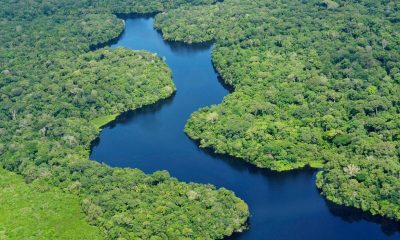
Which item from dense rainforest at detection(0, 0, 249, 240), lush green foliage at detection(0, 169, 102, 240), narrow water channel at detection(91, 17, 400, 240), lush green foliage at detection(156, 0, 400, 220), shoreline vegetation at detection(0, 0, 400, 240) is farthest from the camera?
lush green foliage at detection(156, 0, 400, 220)

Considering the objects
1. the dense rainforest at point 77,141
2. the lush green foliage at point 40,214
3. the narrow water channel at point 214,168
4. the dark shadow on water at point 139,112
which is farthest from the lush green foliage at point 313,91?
the lush green foliage at point 40,214

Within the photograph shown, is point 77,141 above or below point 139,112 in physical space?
above

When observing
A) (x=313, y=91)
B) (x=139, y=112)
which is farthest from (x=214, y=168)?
(x=313, y=91)

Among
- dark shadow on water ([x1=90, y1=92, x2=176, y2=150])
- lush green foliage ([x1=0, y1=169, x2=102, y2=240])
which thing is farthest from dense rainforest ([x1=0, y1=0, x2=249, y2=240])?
dark shadow on water ([x1=90, y1=92, x2=176, y2=150])

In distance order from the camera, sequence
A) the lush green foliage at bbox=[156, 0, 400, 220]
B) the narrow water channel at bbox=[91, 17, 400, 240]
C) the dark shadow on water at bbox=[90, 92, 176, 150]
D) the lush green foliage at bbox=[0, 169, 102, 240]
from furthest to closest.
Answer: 1. the dark shadow on water at bbox=[90, 92, 176, 150]
2. the lush green foliage at bbox=[156, 0, 400, 220]
3. the narrow water channel at bbox=[91, 17, 400, 240]
4. the lush green foliage at bbox=[0, 169, 102, 240]

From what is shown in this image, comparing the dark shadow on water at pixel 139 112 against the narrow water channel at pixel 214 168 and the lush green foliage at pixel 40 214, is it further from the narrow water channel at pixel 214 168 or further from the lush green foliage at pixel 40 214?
the lush green foliage at pixel 40 214

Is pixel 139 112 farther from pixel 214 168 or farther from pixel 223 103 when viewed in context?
pixel 214 168

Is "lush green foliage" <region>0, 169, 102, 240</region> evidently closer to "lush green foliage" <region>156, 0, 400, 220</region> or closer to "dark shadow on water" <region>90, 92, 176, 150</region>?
"dark shadow on water" <region>90, 92, 176, 150</region>
